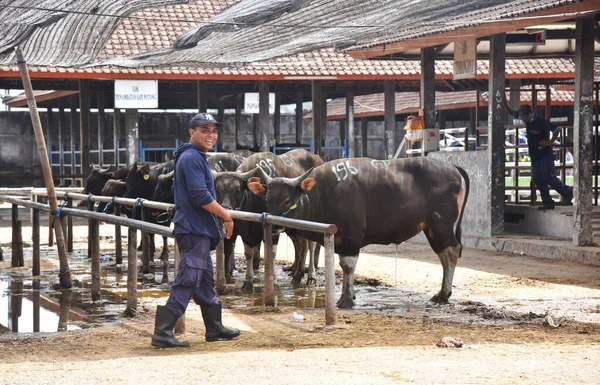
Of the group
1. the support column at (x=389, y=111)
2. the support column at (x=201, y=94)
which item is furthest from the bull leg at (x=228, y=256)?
the support column at (x=389, y=111)

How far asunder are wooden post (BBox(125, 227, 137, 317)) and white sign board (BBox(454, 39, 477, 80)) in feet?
28.4

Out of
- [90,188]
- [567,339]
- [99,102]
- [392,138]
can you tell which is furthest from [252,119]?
[567,339]

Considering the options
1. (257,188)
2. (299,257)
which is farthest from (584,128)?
(257,188)

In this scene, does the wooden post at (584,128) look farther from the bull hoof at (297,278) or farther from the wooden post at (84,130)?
the wooden post at (84,130)

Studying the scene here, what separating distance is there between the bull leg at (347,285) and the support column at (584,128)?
547 centimetres

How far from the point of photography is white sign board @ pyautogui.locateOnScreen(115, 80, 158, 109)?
23047mm

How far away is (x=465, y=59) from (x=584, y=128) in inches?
118

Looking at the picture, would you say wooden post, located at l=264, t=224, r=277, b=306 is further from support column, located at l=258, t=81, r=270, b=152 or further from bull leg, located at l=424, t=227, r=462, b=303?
support column, located at l=258, t=81, r=270, b=152

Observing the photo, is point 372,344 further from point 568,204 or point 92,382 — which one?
point 568,204

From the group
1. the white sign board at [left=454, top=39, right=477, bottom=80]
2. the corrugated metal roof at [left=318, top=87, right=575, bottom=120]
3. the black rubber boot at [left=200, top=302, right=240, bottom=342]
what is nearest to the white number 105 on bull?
the black rubber boot at [left=200, top=302, right=240, bottom=342]

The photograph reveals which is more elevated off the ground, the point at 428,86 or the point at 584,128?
the point at 428,86

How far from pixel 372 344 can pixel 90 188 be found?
34.6ft

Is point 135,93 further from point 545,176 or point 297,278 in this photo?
point 297,278

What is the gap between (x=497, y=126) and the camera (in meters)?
16.4
